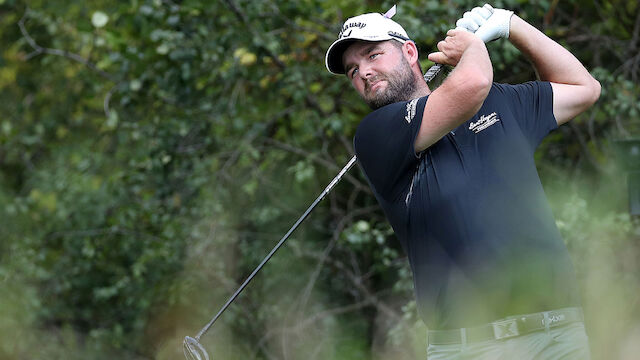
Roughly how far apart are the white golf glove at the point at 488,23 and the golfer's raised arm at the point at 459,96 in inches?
13.4

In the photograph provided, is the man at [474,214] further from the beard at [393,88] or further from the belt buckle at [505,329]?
the beard at [393,88]

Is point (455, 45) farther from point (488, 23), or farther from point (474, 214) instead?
point (474, 214)

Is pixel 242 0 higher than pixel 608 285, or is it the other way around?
pixel 242 0

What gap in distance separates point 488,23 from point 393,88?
363 mm

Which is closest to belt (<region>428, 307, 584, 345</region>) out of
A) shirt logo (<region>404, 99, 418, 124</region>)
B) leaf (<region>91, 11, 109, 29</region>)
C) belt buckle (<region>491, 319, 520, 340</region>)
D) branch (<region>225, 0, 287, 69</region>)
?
belt buckle (<region>491, 319, 520, 340</region>)

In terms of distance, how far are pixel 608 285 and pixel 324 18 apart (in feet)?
8.30

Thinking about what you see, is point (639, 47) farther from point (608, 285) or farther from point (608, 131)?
point (608, 285)

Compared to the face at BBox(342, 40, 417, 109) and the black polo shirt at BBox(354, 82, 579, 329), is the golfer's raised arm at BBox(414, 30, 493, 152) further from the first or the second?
the face at BBox(342, 40, 417, 109)

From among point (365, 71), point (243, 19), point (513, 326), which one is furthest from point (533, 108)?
point (243, 19)

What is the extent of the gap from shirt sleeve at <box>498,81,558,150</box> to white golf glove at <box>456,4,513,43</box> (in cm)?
20

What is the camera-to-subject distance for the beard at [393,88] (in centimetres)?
260

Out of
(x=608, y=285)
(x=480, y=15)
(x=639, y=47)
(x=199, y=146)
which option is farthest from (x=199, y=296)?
(x=480, y=15)

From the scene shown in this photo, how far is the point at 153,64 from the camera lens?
5.51 metres

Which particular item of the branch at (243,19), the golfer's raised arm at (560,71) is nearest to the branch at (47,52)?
the branch at (243,19)
